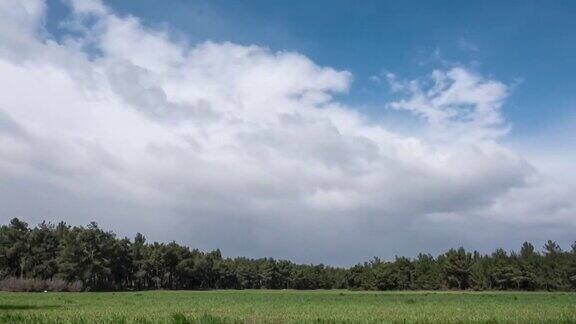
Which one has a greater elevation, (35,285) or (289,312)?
(35,285)

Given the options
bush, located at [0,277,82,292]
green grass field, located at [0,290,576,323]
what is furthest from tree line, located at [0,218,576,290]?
green grass field, located at [0,290,576,323]

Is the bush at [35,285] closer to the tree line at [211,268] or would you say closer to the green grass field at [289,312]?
the tree line at [211,268]

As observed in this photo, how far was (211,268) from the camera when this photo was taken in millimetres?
161500

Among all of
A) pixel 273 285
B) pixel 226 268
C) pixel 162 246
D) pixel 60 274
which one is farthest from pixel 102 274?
pixel 273 285

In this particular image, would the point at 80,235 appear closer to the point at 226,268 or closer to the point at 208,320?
the point at 226,268

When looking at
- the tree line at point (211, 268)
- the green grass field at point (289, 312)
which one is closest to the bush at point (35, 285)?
the tree line at point (211, 268)

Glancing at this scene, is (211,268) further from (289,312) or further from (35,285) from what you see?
(289,312)

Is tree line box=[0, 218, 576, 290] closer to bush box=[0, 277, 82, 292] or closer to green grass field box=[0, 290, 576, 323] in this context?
bush box=[0, 277, 82, 292]

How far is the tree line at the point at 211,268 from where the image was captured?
4476 inches

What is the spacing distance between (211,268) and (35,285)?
2637 inches

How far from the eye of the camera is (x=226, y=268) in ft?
552

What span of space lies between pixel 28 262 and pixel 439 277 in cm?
9315

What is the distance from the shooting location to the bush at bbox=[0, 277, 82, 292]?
96250 millimetres

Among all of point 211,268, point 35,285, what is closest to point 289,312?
point 35,285
